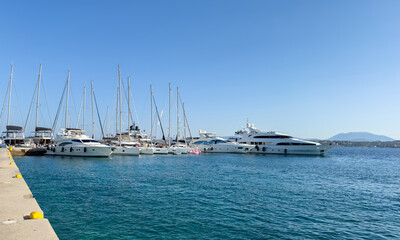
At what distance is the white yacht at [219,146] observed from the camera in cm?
7231

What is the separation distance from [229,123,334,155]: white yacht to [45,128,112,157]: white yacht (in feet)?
147

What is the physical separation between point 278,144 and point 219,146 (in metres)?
17.6

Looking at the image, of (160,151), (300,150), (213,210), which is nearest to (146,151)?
(160,151)

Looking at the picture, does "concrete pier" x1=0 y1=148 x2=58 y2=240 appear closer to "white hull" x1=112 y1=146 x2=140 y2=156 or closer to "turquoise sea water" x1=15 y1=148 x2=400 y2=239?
"turquoise sea water" x1=15 y1=148 x2=400 y2=239

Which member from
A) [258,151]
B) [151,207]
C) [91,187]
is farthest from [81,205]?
[258,151]

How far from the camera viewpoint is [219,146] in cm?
7388

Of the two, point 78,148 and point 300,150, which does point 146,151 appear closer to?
point 78,148

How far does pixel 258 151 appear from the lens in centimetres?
7431

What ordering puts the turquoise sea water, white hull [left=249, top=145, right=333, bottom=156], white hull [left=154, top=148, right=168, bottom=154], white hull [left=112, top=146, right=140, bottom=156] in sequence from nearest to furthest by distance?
the turquoise sea water, white hull [left=112, top=146, right=140, bottom=156], white hull [left=154, top=148, right=168, bottom=154], white hull [left=249, top=145, right=333, bottom=156]

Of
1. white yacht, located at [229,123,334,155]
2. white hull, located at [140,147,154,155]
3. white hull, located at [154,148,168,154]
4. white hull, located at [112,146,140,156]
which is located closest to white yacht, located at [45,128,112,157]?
white hull, located at [112,146,140,156]

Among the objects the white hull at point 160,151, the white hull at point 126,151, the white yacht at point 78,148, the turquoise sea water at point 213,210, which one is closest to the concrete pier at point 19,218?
the turquoise sea water at point 213,210

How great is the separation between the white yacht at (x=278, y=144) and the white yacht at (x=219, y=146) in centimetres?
381

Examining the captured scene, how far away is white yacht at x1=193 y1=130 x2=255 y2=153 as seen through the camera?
7231cm

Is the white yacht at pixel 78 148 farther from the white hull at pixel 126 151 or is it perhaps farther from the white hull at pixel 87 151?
the white hull at pixel 126 151
